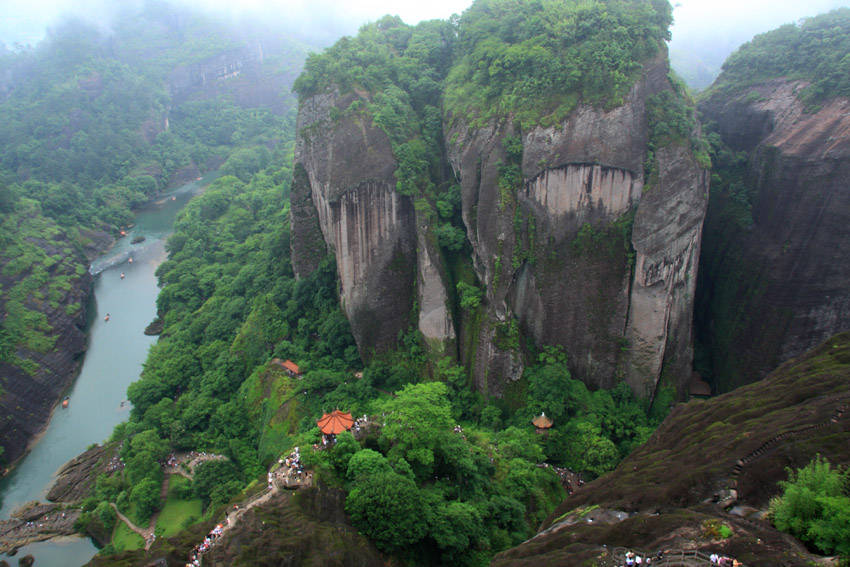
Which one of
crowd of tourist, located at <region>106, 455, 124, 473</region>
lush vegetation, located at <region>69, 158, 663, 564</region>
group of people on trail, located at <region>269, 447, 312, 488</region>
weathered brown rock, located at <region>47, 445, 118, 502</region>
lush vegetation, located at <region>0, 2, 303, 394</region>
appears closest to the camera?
group of people on trail, located at <region>269, 447, 312, 488</region>

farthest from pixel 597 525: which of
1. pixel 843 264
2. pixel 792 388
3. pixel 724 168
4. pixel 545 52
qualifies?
pixel 724 168

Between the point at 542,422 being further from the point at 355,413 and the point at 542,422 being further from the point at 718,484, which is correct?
the point at 718,484

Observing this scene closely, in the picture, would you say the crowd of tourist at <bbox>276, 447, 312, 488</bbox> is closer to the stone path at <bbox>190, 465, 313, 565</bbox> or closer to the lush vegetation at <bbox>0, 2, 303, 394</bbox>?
the stone path at <bbox>190, 465, 313, 565</bbox>

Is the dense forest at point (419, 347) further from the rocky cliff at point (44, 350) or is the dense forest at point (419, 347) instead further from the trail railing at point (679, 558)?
the trail railing at point (679, 558)

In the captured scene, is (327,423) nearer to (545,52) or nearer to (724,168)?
(545,52)

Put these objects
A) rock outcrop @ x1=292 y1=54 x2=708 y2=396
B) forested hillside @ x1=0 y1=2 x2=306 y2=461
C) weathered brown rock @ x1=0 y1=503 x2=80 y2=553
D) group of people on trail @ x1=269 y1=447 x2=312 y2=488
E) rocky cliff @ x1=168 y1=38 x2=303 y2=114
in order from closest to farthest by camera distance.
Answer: group of people on trail @ x1=269 y1=447 x2=312 y2=488
rock outcrop @ x1=292 y1=54 x2=708 y2=396
weathered brown rock @ x1=0 y1=503 x2=80 y2=553
forested hillside @ x1=0 y1=2 x2=306 y2=461
rocky cliff @ x1=168 y1=38 x2=303 y2=114

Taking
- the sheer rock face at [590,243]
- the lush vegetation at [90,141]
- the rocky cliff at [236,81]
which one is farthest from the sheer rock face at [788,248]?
the rocky cliff at [236,81]

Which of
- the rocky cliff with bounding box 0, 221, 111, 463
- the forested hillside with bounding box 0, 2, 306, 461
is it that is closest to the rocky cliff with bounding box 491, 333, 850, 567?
the rocky cliff with bounding box 0, 221, 111, 463
